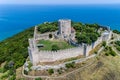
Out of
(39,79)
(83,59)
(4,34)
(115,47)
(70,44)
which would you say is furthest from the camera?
(4,34)

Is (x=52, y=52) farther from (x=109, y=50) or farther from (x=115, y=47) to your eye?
(x=115, y=47)

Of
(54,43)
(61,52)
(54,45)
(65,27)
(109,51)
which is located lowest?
(109,51)

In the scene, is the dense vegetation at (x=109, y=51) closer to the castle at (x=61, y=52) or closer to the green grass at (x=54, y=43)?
the castle at (x=61, y=52)

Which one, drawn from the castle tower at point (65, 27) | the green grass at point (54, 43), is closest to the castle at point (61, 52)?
the castle tower at point (65, 27)

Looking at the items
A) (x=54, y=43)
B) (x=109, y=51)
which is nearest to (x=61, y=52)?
(x=54, y=43)

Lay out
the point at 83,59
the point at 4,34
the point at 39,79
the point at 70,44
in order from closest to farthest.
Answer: the point at 39,79 → the point at 83,59 → the point at 70,44 → the point at 4,34

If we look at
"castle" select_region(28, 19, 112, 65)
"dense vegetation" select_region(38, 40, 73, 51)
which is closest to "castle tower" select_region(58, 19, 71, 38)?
"castle" select_region(28, 19, 112, 65)

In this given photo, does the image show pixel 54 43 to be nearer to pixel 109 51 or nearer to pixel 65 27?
pixel 65 27

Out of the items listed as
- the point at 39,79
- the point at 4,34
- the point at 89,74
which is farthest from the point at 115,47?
the point at 4,34

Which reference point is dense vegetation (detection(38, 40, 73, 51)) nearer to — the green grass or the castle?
the green grass
